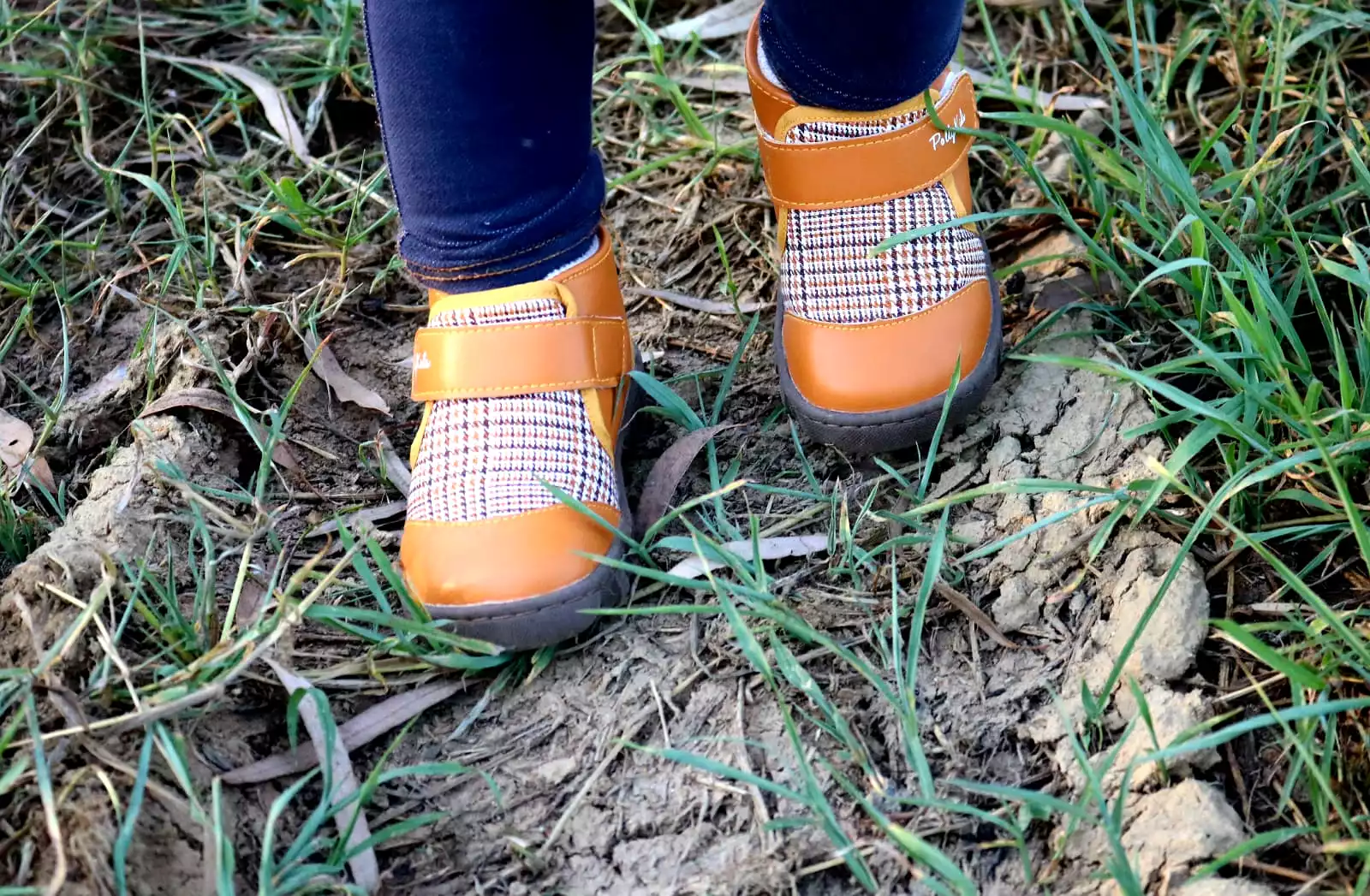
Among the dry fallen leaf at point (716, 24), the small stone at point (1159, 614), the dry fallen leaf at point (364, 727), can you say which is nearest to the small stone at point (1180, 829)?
the small stone at point (1159, 614)

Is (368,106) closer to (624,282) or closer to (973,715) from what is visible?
(624,282)

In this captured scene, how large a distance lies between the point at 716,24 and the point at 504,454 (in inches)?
40.2

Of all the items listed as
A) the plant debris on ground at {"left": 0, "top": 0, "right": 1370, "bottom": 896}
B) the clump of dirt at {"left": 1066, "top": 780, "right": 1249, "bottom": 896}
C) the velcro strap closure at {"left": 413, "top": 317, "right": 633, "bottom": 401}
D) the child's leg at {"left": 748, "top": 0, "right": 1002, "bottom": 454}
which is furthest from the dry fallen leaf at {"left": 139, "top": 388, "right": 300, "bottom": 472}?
the clump of dirt at {"left": 1066, "top": 780, "right": 1249, "bottom": 896}

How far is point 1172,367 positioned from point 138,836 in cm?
103

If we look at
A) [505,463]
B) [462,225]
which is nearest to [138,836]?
[505,463]

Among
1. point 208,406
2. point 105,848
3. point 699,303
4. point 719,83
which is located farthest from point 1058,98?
point 105,848

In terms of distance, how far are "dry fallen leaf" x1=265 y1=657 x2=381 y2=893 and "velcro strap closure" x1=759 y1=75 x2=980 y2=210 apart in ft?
2.37

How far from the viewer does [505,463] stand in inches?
44.3

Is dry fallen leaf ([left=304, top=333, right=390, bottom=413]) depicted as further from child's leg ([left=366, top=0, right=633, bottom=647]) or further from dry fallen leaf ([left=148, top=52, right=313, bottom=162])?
dry fallen leaf ([left=148, top=52, right=313, bottom=162])

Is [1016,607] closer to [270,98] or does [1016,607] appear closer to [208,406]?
[208,406]

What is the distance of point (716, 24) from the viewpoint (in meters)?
1.83

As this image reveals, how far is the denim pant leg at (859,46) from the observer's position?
984 millimetres

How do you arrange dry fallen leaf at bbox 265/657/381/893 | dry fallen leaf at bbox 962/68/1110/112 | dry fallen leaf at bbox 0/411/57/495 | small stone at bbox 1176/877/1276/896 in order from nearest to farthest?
small stone at bbox 1176/877/1276/896
dry fallen leaf at bbox 265/657/381/893
dry fallen leaf at bbox 0/411/57/495
dry fallen leaf at bbox 962/68/1110/112

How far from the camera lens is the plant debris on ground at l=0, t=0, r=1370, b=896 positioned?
917mm
